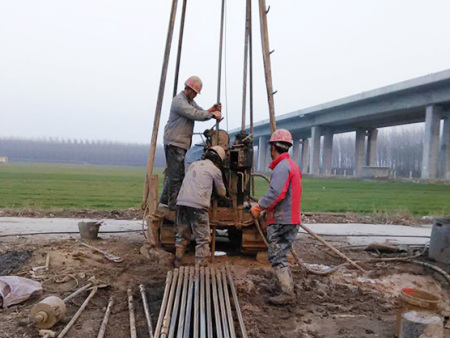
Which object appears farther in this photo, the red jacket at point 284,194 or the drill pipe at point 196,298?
the red jacket at point 284,194

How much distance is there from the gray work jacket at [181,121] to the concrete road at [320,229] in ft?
11.1

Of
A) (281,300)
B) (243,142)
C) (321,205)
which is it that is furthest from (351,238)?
(321,205)

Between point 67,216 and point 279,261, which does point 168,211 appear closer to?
point 279,261

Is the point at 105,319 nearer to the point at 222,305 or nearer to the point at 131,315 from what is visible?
the point at 131,315

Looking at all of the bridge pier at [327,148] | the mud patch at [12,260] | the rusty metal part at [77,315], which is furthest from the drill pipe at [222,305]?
the bridge pier at [327,148]

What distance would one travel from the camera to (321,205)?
17.1m

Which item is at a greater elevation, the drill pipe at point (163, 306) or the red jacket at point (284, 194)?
the red jacket at point (284, 194)

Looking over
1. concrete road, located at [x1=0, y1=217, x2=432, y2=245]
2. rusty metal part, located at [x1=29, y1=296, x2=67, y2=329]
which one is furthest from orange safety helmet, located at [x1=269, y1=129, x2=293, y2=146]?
concrete road, located at [x1=0, y1=217, x2=432, y2=245]

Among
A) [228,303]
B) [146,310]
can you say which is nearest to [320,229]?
[228,303]

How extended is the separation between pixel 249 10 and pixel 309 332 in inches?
211

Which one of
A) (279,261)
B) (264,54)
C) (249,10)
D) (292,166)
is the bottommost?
(279,261)

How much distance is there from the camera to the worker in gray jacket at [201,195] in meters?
6.08

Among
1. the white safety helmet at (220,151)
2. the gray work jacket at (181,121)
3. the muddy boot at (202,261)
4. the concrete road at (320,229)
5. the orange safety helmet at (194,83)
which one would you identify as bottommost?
the concrete road at (320,229)

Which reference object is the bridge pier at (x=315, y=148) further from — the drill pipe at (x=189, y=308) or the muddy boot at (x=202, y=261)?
the drill pipe at (x=189, y=308)
